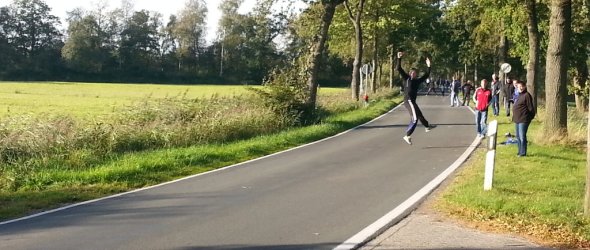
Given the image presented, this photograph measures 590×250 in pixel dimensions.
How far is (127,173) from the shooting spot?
11.9m

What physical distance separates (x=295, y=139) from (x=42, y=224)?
11.4m

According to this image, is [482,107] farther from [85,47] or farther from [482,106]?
[85,47]

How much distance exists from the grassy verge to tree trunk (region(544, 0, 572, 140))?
6983 millimetres

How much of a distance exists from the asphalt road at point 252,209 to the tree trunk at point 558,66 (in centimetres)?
385

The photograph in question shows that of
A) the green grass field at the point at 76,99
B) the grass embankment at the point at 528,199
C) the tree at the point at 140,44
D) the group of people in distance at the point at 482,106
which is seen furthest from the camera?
the tree at the point at 140,44

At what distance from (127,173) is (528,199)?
23.5ft

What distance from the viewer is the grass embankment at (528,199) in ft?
23.4

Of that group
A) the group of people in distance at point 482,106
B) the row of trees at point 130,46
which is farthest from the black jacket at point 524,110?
the row of trees at point 130,46

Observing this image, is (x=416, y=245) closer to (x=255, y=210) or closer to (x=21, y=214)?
(x=255, y=210)

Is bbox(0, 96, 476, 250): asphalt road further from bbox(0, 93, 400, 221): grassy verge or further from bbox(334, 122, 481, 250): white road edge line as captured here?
bbox(0, 93, 400, 221): grassy verge

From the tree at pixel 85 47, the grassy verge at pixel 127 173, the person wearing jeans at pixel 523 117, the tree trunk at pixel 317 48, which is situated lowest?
the grassy verge at pixel 127 173

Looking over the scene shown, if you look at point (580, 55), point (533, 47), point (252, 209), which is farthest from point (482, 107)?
point (580, 55)

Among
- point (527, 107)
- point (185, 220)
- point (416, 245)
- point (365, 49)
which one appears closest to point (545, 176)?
point (527, 107)

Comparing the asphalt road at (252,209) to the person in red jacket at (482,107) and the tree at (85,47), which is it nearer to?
the person in red jacket at (482,107)
